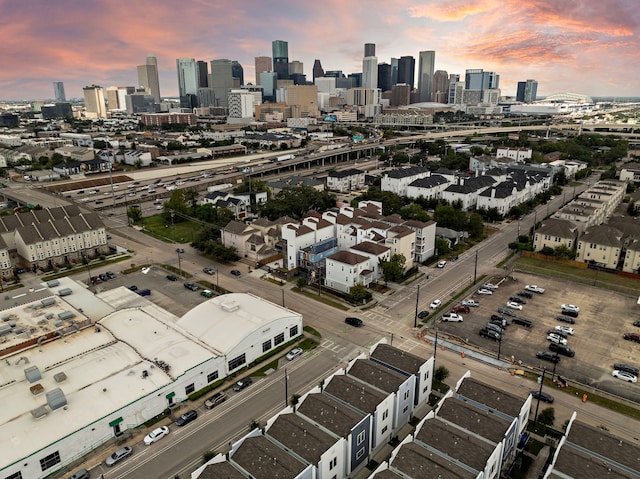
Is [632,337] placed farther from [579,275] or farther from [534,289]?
[579,275]

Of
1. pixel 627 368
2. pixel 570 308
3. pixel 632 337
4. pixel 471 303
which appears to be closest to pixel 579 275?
pixel 570 308

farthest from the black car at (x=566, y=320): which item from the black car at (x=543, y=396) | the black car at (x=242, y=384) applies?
the black car at (x=242, y=384)

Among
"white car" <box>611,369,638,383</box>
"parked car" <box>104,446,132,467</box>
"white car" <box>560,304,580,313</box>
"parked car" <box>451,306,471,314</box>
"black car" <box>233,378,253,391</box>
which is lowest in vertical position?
"parked car" <box>104,446,132,467</box>

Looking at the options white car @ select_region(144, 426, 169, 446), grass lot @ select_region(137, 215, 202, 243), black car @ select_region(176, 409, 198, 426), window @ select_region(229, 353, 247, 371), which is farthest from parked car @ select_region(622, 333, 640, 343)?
grass lot @ select_region(137, 215, 202, 243)

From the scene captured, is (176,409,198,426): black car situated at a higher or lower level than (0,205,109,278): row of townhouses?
lower

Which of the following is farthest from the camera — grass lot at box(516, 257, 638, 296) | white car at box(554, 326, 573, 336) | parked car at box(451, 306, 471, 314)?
grass lot at box(516, 257, 638, 296)

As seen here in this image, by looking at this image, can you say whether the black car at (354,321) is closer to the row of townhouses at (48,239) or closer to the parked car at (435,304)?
the parked car at (435,304)

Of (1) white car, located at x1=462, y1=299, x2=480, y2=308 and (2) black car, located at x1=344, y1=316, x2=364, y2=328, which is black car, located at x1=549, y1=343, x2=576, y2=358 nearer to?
(1) white car, located at x1=462, y1=299, x2=480, y2=308
